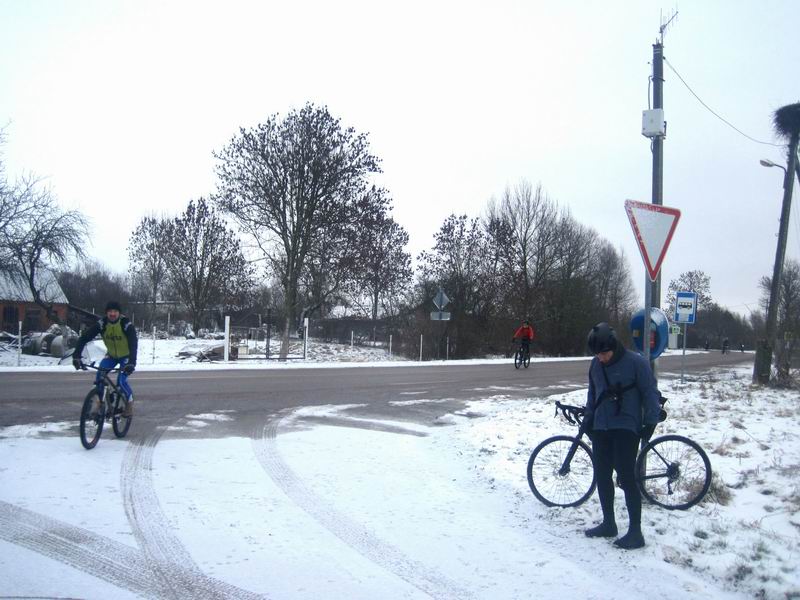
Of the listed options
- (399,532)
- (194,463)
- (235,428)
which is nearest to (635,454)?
(399,532)

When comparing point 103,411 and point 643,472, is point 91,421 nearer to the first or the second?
point 103,411

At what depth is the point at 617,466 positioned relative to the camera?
4.75m

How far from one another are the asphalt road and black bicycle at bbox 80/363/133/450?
1.20 feet

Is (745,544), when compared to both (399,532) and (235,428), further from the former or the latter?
(235,428)

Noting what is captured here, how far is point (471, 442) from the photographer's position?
28.0 ft

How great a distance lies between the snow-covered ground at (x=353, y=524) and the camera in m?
3.95

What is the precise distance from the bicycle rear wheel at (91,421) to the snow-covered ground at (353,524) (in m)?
0.17

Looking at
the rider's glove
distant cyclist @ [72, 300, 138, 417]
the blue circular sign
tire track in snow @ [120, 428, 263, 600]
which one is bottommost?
tire track in snow @ [120, 428, 263, 600]

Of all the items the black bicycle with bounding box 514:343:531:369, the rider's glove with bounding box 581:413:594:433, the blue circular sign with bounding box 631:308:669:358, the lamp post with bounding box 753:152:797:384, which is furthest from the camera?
the black bicycle with bounding box 514:343:531:369

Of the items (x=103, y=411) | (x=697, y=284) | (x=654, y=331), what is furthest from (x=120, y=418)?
(x=697, y=284)

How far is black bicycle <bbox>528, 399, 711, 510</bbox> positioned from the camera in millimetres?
5336

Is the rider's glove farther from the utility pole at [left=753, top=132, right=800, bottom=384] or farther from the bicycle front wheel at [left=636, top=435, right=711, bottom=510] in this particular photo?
the utility pole at [left=753, top=132, right=800, bottom=384]

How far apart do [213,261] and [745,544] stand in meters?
51.7

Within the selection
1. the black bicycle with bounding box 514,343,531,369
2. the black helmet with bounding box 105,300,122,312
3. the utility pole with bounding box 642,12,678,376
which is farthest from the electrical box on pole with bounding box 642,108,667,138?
the black bicycle with bounding box 514,343,531,369
